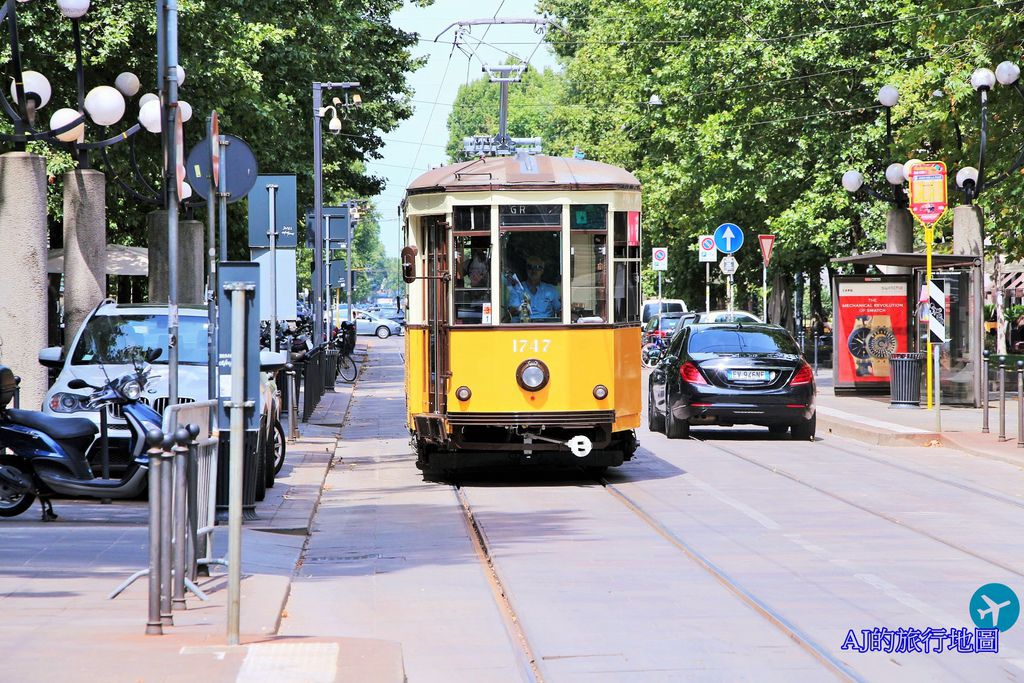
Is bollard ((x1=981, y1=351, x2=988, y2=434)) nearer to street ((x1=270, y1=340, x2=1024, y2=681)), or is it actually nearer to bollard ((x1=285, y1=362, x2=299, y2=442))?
street ((x1=270, y1=340, x2=1024, y2=681))

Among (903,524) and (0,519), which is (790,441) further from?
(0,519)

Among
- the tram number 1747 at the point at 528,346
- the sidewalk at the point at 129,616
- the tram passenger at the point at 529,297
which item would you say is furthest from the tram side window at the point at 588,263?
the sidewalk at the point at 129,616

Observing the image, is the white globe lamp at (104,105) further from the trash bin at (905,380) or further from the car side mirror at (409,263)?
the trash bin at (905,380)

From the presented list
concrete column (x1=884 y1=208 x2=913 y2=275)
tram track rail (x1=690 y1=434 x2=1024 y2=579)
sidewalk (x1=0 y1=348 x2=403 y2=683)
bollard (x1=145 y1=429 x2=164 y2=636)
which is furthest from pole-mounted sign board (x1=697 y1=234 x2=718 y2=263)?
bollard (x1=145 y1=429 x2=164 y2=636)

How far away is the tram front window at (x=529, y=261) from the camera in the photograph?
1548 cm

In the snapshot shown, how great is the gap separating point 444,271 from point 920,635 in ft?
27.4

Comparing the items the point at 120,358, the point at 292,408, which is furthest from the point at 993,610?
the point at 292,408

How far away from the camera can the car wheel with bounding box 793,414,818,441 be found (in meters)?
21.2

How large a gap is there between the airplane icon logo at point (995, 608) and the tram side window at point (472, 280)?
23.1 ft

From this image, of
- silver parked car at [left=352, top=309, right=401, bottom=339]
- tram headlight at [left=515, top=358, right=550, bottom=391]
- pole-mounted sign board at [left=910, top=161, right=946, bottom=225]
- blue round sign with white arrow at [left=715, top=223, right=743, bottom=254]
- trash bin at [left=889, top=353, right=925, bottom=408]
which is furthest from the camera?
silver parked car at [left=352, top=309, right=401, bottom=339]

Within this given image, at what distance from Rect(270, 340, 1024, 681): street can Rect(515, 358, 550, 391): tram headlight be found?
3.47 feet

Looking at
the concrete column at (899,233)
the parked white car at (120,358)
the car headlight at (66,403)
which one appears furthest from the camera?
the concrete column at (899,233)

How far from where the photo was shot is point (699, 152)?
→ 4128 cm

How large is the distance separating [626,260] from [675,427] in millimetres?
6409
